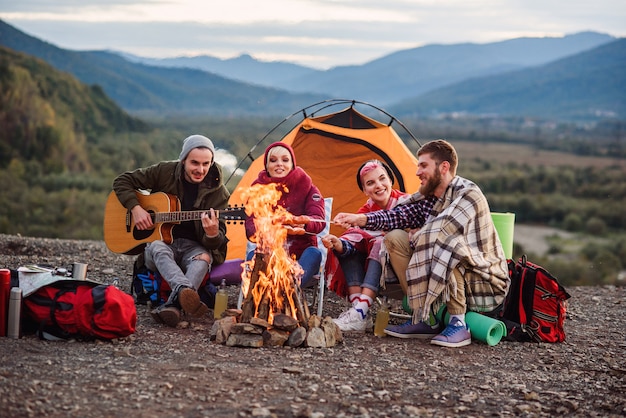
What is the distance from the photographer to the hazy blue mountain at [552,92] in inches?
4934

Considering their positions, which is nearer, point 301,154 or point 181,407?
point 181,407

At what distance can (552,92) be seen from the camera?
139 metres

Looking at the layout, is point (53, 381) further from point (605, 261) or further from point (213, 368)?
point (605, 261)

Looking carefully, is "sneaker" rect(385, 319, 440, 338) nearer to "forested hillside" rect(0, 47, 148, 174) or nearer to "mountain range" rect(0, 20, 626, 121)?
"forested hillside" rect(0, 47, 148, 174)

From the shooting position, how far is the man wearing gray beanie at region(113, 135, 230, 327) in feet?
19.9

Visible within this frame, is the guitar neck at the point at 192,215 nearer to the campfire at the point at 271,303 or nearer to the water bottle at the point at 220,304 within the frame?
the campfire at the point at 271,303

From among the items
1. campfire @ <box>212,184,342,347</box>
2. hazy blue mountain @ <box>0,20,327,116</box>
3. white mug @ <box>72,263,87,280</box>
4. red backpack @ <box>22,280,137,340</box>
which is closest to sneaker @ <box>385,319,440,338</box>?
campfire @ <box>212,184,342,347</box>

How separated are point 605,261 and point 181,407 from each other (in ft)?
80.0

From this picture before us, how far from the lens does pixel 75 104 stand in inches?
1781

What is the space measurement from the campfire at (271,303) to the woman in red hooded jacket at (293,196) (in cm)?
42

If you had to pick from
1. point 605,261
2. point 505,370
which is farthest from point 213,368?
point 605,261

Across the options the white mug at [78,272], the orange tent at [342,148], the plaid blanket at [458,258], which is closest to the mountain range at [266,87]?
the orange tent at [342,148]

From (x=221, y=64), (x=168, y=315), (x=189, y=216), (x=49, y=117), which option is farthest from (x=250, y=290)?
(x=221, y=64)

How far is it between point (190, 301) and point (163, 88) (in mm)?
87327
